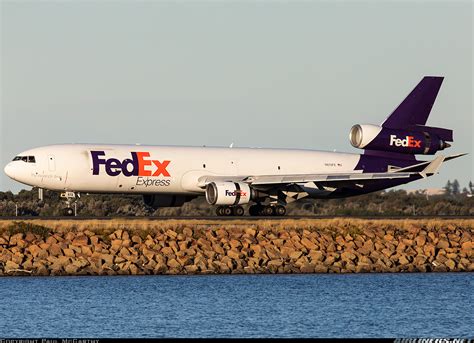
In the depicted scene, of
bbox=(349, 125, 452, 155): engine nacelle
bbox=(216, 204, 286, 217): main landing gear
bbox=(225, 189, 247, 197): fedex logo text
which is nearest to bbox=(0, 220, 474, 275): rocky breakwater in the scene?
bbox=(225, 189, 247, 197): fedex logo text

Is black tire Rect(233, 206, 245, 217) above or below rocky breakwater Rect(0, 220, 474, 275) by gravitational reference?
above

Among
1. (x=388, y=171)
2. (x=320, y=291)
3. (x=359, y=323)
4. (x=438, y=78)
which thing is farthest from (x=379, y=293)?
(x=438, y=78)

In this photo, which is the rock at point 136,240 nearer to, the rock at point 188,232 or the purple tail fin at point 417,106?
the rock at point 188,232

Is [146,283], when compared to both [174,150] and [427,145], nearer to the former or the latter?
[174,150]

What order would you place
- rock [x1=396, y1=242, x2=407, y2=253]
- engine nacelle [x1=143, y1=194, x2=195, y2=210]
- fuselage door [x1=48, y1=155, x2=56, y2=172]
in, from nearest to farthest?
rock [x1=396, y1=242, x2=407, y2=253] < fuselage door [x1=48, y1=155, x2=56, y2=172] < engine nacelle [x1=143, y1=194, x2=195, y2=210]

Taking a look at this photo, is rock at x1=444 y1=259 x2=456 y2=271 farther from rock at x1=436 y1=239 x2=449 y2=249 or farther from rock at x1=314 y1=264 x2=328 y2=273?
rock at x1=314 y1=264 x2=328 y2=273

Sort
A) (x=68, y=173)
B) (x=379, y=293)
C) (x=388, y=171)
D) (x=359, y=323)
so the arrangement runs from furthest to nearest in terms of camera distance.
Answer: (x=388, y=171)
(x=68, y=173)
(x=379, y=293)
(x=359, y=323)

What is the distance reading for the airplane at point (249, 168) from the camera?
62.4 metres

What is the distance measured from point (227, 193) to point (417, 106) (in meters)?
14.8

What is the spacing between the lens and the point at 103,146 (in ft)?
210

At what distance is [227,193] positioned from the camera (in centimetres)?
6294

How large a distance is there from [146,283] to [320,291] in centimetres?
655


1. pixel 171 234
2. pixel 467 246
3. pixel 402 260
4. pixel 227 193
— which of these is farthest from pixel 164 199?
pixel 467 246

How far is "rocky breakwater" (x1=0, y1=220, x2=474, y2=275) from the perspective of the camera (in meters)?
49.3
